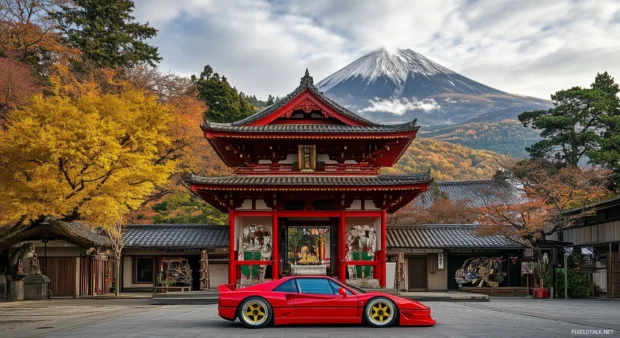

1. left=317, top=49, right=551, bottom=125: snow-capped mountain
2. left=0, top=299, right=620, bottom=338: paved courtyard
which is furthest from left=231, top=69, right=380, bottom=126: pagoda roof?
left=317, top=49, right=551, bottom=125: snow-capped mountain

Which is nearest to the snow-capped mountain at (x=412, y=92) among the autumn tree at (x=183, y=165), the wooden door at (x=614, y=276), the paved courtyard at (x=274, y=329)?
the autumn tree at (x=183, y=165)

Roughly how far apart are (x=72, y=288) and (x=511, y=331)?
2411 centimetres

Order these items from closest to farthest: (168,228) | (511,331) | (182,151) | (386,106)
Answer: (511,331) → (168,228) → (182,151) → (386,106)

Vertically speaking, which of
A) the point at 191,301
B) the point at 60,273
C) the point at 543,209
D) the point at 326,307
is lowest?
the point at 191,301

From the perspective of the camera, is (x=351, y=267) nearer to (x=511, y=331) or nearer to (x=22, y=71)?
(x=511, y=331)

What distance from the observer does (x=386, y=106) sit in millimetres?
154000

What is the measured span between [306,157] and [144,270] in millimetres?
12725

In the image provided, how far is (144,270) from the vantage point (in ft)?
113

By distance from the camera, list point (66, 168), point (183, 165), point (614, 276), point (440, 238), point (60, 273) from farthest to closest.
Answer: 1. point (183, 165)
2. point (440, 238)
3. point (60, 273)
4. point (614, 276)
5. point (66, 168)

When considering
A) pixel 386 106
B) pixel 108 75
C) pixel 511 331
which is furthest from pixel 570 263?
pixel 386 106

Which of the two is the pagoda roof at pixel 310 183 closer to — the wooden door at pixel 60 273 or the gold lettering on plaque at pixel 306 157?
the gold lettering on plaque at pixel 306 157

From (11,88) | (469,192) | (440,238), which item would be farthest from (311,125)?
(469,192)

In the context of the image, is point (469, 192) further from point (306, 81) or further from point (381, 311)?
point (381, 311)

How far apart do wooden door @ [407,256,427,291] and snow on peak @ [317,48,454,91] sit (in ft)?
406
